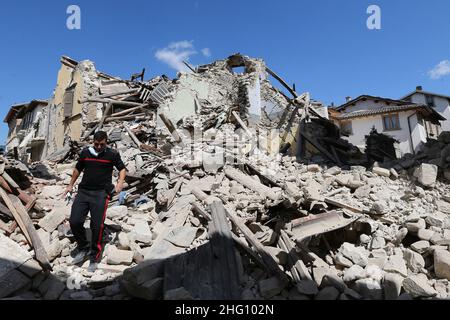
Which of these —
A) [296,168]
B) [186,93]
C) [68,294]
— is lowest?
[68,294]

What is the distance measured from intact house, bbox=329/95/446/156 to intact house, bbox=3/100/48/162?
22353 millimetres

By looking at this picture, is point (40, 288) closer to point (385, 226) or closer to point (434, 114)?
point (385, 226)

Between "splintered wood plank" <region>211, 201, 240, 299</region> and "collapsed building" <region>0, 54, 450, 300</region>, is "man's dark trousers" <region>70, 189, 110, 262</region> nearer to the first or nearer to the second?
"collapsed building" <region>0, 54, 450, 300</region>

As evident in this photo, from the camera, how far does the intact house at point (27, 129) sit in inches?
701

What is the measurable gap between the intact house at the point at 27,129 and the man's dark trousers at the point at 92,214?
43.6 feet

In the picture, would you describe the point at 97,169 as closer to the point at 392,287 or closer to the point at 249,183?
the point at 249,183

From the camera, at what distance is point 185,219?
4336 millimetres

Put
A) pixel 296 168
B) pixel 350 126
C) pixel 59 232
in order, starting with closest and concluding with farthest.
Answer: pixel 59 232
pixel 296 168
pixel 350 126

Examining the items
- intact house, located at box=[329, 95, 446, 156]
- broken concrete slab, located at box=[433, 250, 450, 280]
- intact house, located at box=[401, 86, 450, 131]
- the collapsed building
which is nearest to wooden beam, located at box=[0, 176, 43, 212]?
the collapsed building

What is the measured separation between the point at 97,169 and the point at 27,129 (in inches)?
906

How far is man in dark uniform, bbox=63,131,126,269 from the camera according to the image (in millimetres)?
3445

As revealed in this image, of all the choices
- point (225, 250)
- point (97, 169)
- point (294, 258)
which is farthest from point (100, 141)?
point (294, 258)

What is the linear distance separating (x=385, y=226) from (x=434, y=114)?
25106 millimetres

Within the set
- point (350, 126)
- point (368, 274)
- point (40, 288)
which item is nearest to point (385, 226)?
point (368, 274)
